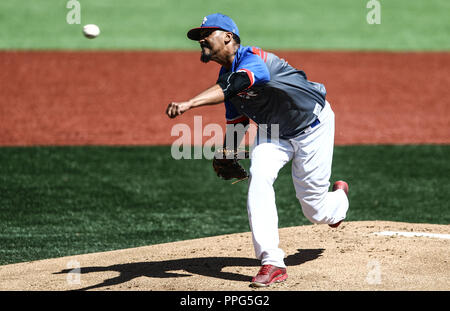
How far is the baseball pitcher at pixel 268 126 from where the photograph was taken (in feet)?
16.3

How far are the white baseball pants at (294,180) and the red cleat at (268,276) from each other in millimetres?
40

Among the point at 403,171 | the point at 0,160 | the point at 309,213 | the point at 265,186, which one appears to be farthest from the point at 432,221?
the point at 0,160

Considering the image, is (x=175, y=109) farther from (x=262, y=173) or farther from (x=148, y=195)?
(x=148, y=195)

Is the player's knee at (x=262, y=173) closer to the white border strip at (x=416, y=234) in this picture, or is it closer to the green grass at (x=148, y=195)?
the white border strip at (x=416, y=234)

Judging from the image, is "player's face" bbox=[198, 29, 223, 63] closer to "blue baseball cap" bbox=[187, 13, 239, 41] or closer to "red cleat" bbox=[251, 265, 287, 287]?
"blue baseball cap" bbox=[187, 13, 239, 41]

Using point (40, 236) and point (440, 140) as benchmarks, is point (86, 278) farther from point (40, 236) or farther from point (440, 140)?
point (440, 140)

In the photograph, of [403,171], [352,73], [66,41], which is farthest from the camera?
[66,41]

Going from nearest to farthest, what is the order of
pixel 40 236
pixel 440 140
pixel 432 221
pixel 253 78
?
1. pixel 253 78
2. pixel 40 236
3. pixel 432 221
4. pixel 440 140

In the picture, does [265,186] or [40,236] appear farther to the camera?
[40,236]

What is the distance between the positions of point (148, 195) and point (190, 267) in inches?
119

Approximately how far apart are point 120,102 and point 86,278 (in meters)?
8.47

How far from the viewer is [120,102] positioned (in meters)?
13.6

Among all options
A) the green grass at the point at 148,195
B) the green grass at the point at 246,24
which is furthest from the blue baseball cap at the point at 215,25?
the green grass at the point at 246,24

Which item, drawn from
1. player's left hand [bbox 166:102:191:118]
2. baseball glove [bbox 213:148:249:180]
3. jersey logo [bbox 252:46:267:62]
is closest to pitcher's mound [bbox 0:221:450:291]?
baseball glove [bbox 213:148:249:180]
